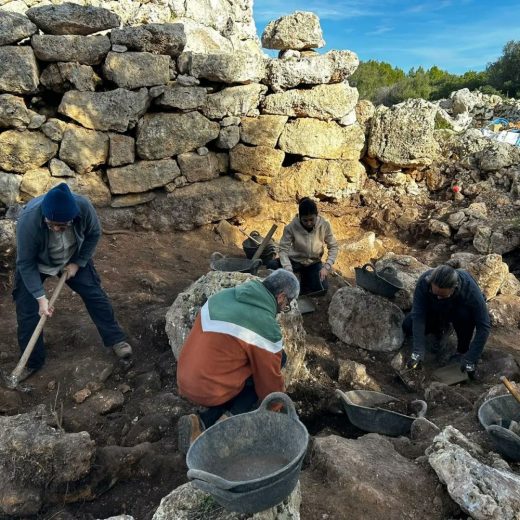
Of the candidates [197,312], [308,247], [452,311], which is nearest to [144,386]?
[197,312]

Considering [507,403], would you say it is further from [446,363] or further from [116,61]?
[116,61]

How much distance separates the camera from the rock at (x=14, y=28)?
6.28 meters

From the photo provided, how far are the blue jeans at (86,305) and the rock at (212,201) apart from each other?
3719 mm

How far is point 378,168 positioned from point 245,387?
300 inches

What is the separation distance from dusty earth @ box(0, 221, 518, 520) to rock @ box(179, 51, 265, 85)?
3.63 meters

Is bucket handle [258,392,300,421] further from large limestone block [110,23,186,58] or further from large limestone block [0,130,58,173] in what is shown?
large limestone block [110,23,186,58]

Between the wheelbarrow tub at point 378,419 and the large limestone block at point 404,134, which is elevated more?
the large limestone block at point 404,134

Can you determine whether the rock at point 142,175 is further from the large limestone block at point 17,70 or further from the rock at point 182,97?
the large limestone block at point 17,70

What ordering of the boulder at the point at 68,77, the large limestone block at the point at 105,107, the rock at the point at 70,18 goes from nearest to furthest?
the rock at the point at 70,18, the boulder at the point at 68,77, the large limestone block at the point at 105,107

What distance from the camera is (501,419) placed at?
3.12 meters

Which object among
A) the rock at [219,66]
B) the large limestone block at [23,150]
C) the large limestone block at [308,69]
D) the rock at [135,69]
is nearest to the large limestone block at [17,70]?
the large limestone block at [23,150]

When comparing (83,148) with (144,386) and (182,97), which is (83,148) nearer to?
(182,97)

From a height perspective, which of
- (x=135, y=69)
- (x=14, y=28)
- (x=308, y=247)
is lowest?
(x=308, y=247)

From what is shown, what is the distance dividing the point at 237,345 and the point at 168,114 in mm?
5846
